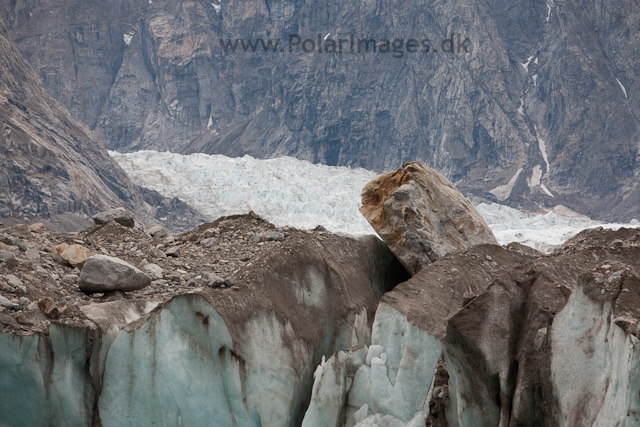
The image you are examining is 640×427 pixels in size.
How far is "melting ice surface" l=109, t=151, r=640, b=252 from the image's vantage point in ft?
203

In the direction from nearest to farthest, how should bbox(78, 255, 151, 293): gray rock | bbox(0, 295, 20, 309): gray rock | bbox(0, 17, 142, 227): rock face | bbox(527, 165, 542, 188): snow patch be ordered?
bbox(0, 295, 20, 309): gray rock, bbox(78, 255, 151, 293): gray rock, bbox(0, 17, 142, 227): rock face, bbox(527, 165, 542, 188): snow patch

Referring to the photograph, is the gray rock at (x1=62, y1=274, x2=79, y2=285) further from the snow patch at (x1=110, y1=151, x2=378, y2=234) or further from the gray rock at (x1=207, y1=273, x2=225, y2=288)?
the snow patch at (x1=110, y1=151, x2=378, y2=234)

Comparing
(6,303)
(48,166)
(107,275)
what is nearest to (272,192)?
(48,166)

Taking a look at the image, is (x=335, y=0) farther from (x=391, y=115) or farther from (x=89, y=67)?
(x=89, y=67)

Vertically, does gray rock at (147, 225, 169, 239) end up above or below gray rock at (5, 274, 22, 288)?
above

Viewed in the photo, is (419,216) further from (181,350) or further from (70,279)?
(70,279)

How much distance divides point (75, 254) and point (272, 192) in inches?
2263

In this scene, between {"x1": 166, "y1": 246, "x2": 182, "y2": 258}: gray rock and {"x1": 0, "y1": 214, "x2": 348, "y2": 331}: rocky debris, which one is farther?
{"x1": 166, "y1": 246, "x2": 182, "y2": 258}: gray rock

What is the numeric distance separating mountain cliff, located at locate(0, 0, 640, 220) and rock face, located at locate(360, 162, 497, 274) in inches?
3685

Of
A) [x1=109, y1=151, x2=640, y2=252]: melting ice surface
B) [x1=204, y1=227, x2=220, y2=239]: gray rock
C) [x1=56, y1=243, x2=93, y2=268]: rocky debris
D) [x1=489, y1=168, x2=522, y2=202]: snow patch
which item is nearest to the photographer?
[x1=56, y1=243, x2=93, y2=268]: rocky debris

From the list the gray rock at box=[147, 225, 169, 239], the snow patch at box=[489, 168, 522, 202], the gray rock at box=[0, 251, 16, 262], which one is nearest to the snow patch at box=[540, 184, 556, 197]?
the snow patch at box=[489, 168, 522, 202]

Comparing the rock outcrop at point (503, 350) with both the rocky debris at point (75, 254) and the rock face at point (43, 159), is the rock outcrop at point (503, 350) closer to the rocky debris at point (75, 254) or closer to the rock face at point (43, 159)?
the rocky debris at point (75, 254)

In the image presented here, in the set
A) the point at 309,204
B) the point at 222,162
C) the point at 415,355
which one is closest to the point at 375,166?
the point at 222,162

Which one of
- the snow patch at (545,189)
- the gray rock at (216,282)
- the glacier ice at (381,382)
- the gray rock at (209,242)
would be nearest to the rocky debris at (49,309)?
the gray rock at (216,282)
